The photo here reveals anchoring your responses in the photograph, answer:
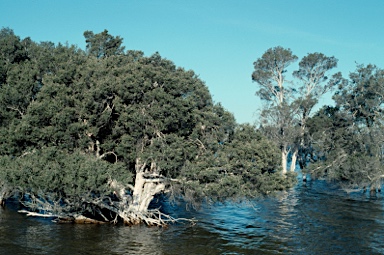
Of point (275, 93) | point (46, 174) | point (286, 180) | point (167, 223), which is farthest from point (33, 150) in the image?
point (275, 93)

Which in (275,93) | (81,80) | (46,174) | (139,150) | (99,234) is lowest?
(99,234)

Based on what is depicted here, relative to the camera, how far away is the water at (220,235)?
71.6ft

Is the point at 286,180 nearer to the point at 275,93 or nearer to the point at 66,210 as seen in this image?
the point at 66,210

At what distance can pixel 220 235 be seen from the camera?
25.9 m

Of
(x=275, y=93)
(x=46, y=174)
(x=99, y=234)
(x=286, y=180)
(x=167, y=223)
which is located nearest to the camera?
(x=46, y=174)

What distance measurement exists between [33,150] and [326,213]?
25.5 meters

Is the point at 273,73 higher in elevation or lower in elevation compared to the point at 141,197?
higher

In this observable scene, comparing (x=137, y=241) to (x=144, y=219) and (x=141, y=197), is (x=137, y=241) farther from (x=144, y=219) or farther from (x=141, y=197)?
(x=141, y=197)

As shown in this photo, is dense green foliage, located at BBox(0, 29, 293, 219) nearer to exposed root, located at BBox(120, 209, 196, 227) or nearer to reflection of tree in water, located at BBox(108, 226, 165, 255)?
exposed root, located at BBox(120, 209, 196, 227)

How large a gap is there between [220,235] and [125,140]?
8.91 meters

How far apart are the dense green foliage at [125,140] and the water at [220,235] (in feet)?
7.85

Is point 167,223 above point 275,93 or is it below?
below

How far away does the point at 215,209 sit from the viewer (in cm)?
3572

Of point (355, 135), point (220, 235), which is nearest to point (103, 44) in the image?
point (220, 235)
